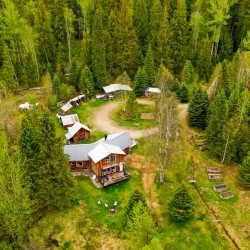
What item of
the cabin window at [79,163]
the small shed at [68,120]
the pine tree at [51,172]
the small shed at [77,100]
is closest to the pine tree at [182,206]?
the pine tree at [51,172]

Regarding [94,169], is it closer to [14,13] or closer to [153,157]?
[153,157]

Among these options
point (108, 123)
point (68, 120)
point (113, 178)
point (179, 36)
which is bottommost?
point (113, 178)

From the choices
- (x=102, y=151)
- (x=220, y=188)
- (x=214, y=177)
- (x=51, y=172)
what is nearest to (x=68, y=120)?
(x=102, y=151)

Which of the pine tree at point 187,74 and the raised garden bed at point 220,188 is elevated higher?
the pine tree at point 187,74

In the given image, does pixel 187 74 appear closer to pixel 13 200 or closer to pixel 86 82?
pixel 86 82

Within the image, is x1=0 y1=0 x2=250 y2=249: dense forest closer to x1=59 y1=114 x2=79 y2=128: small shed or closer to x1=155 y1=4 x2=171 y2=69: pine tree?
x1=155 y1=4 x2=171 y2=69: pine tree

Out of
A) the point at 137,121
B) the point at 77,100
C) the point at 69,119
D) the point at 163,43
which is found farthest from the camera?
the point at 163,43

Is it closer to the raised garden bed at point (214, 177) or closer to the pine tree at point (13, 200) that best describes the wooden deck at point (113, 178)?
the pine tree at point (13, 200)

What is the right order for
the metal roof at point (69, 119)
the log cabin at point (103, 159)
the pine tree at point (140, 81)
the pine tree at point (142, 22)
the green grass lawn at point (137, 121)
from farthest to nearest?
the pine tree at point (142, 22), the pine tree at point (140, 81), the green grass lawn at point (137, 121), the metal roof at point (69, 119), the log cabin at point (103, 159)
